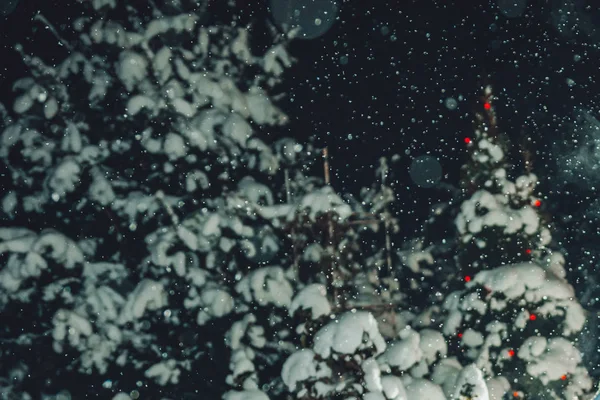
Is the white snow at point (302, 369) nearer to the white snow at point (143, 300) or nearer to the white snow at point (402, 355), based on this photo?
the white snow at point (402, 355)

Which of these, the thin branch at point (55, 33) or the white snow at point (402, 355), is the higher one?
the thin branch at point (55, 33)

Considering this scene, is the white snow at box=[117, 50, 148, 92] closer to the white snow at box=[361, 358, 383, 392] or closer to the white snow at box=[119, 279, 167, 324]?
the white snow at box=[119, 279, 167, 324]

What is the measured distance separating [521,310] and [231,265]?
3654 millimetres

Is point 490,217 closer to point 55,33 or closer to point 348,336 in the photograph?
point 348,336

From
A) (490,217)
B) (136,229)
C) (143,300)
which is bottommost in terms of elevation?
(143,300)

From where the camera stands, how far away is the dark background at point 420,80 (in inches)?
252

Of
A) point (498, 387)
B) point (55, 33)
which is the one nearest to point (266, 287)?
point (55, 33)

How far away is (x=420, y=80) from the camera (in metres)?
7.33

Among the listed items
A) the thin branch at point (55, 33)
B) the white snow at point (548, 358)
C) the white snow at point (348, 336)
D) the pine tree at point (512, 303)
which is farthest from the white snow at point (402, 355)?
the thin branch at point (55, 33)

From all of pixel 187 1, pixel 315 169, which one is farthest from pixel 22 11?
pixel 315 169

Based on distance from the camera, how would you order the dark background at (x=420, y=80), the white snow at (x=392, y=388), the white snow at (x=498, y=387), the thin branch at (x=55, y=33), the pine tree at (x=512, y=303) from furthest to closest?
the dark background at (x=420, y=80) < the pine tree at (x=512, y=303) < the white snow at (x=498, y=387) < the thin branch at (x=55, y=33) < the white snow at (x=392, y=388)

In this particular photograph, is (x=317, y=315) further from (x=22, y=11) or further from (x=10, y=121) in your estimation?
(x=22, y=11)

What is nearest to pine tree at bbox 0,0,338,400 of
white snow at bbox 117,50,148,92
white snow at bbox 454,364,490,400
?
white snow at bbox 117,50,148,92

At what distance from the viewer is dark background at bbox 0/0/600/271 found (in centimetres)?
641
